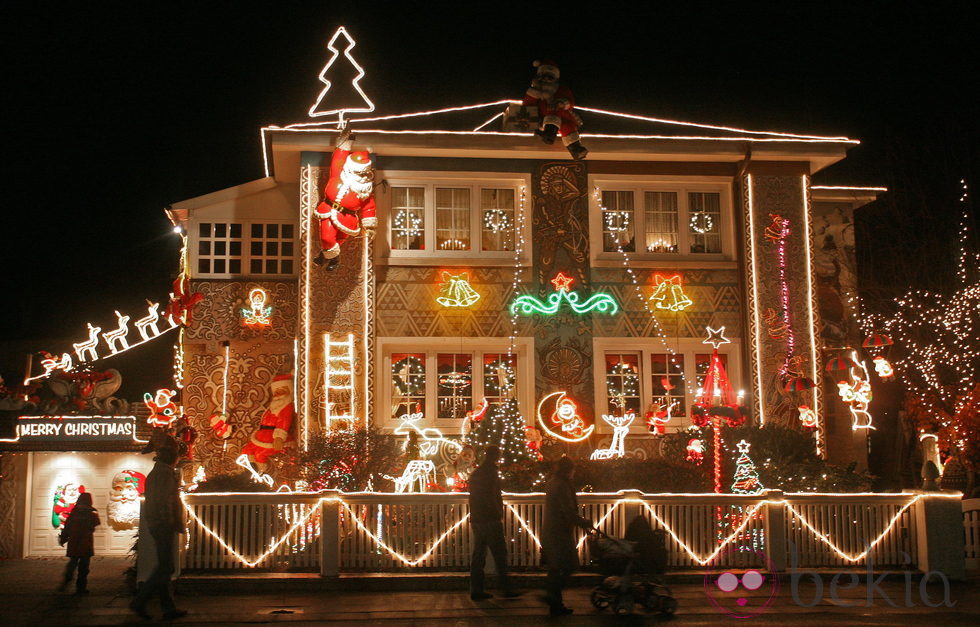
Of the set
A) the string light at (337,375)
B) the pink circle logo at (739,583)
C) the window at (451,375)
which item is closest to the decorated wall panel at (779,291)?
the window at (451,375)

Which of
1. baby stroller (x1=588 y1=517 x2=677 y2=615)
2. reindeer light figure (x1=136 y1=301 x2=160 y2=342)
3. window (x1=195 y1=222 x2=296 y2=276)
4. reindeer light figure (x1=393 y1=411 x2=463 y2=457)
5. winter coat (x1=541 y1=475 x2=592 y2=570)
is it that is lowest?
baby stroller (x1=588 y1=517 x2=677 y2=615)

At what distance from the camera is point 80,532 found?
12.9m

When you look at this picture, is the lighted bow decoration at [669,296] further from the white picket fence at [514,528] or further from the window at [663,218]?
the white picket fence at [514,528]

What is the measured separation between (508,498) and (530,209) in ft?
23.5

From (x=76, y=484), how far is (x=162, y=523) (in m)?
10.6

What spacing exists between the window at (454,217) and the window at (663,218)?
1.78 m

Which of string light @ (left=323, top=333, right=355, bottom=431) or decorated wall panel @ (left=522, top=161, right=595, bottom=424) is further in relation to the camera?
decorated wall panel @ (left=522, top=161, right=595, bottom=424)

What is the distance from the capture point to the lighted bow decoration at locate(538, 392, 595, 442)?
56.6ft

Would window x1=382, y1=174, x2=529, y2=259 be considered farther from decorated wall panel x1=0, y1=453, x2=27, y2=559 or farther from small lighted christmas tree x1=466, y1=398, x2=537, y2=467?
decorated wall panel x1=0, y1=453, x2=27, y2=559

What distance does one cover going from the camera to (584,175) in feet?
59.8

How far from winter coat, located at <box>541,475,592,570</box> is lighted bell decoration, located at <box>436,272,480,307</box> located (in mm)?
7239

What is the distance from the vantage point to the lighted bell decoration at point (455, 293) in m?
17.6

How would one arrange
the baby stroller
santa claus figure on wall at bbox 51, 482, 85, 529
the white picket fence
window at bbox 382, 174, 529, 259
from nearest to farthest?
1. the baby stroller
2. the white picket fence
3. window at bbox 382, 174, 529, 259
4. santa claus figure on wall at bbox 51, 482, 85, 529

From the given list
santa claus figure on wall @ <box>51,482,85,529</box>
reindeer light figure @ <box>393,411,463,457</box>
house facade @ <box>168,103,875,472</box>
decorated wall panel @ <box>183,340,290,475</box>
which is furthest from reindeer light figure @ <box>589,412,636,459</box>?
santa claus figure on wall @ <box>51,482,85,529</box>
